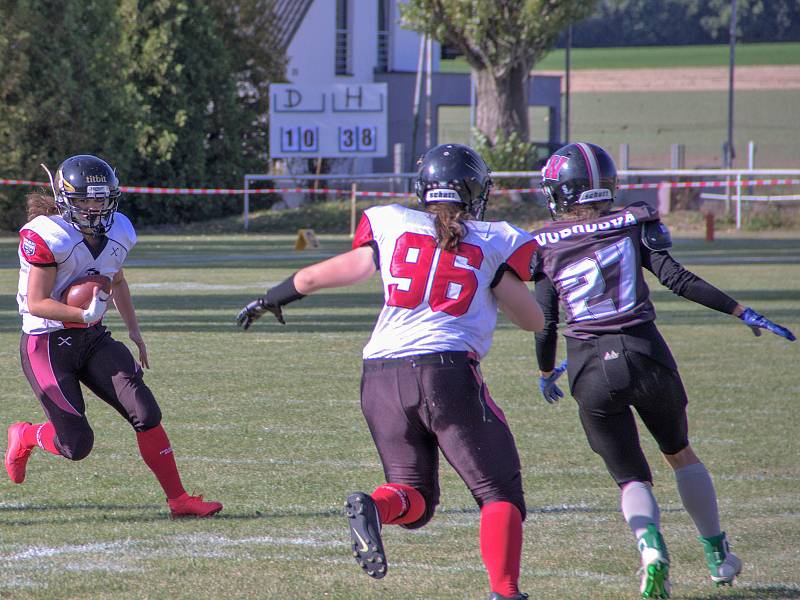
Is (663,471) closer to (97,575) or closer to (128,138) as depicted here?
(97,575)

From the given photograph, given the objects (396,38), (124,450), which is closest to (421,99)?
(396,38)

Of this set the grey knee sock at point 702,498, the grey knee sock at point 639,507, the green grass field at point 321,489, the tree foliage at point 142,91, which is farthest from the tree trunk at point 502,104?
the grey knee sock at point 639,507

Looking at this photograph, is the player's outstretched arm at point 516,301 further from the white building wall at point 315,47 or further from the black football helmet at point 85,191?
the white building wall at point 315,47

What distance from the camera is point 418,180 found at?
4727 mm

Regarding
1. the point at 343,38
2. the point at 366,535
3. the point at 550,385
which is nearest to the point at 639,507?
the point at 550,385

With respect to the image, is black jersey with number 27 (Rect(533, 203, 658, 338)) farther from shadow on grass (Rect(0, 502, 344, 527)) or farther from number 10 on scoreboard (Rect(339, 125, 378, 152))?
number 10 on scoreboard (Rect(339, 125, 378, 152))

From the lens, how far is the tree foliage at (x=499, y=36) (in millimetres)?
32500

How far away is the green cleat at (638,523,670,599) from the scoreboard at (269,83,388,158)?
2770cm

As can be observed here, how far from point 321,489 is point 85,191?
1914mm

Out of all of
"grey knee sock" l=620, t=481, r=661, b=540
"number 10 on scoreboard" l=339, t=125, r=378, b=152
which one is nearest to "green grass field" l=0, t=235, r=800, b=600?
"grey knee sock" l=620, t=481, r=661, b=540

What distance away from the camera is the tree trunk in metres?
33.9

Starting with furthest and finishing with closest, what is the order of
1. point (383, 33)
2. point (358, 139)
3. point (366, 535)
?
1. point (383, 33)
2. point (358, 139)
3. point (366, 535)

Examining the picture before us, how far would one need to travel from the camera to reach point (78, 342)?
20.4ft

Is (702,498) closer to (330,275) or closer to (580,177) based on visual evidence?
(580,177)
